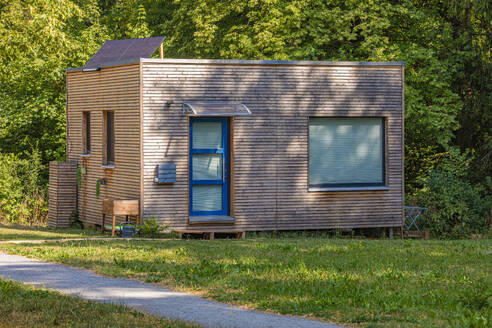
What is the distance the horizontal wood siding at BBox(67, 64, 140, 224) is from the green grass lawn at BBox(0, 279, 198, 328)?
30.8ft

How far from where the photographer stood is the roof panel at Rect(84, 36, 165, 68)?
65.0 feet

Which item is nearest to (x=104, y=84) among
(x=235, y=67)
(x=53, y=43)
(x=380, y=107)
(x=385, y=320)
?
(x=53, y=43)

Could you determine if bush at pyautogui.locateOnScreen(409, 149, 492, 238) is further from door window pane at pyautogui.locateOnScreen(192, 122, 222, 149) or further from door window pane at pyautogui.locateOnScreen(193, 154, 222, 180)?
door window pane at pyautogui.locateOnScreen(192, 122, 222, 149)

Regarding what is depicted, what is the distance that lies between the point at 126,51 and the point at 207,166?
4.07m

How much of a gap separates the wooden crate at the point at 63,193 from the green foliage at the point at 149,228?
4536 millimetres

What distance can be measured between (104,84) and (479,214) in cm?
1162

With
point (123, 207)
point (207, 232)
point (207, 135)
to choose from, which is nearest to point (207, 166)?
point (207, 135)

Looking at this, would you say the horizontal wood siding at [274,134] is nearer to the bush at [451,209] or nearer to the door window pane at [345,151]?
the door window pane at [345,151]

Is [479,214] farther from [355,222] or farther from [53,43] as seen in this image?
[53,43]

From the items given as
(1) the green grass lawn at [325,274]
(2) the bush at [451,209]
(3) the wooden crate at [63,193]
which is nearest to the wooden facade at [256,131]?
(3) the wooden crate at [63,193]

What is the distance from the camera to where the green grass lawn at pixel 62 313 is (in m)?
8.05

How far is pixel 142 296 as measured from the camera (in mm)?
9625

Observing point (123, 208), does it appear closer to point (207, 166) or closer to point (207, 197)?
point (207, 197)

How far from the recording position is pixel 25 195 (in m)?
26.2
